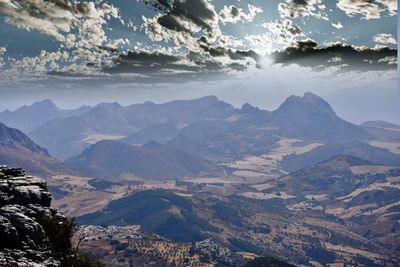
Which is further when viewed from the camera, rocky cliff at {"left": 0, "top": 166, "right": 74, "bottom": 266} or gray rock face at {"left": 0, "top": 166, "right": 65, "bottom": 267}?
rocky cliff at {"left": 0, "top": 166, "right": 74, "bottom": 266}

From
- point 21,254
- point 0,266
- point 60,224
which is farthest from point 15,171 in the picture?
point 0,266

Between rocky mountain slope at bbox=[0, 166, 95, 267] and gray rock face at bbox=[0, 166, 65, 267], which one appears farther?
rocky mountain slope at bbox=[0, 166, 95, 267]

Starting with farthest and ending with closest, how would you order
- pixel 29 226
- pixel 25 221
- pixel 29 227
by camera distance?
pixel 25 221
pixel 29 226
pixel 29 227

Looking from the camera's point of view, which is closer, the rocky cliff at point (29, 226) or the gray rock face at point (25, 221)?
the gray rock face at point (25, 221)

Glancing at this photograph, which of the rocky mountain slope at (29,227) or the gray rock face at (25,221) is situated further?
the rocky mountain slope at (29,227)

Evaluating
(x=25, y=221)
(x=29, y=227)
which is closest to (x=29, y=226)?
(x=29, y=227)

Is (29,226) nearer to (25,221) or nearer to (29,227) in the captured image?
(29,227)
